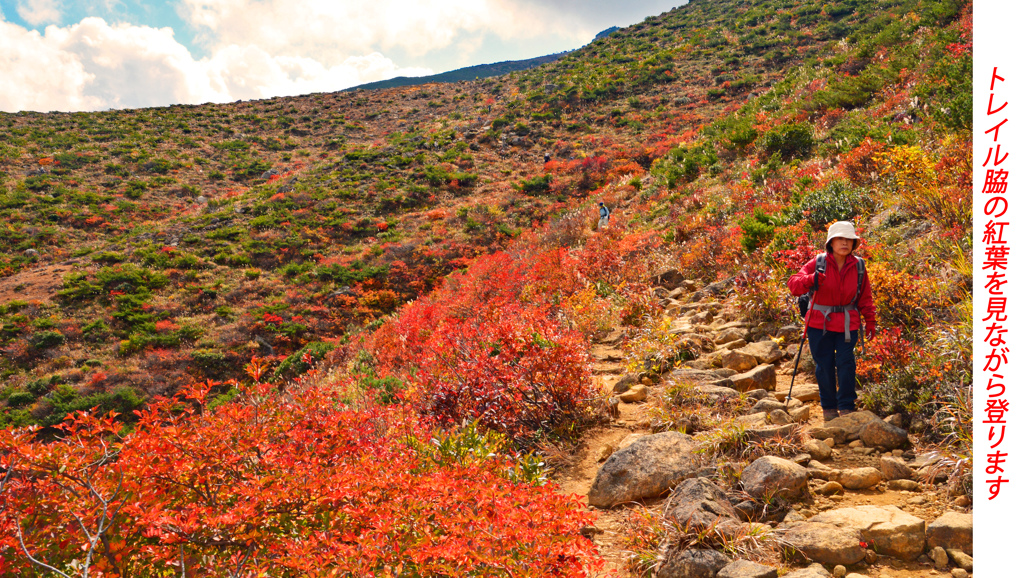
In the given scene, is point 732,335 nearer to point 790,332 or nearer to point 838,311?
point 790,332

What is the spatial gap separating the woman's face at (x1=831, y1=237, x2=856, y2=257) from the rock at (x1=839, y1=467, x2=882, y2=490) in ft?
5.86

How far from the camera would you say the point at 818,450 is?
3.45 meters

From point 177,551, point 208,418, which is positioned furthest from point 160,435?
point 177,551

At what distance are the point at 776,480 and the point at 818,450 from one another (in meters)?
0.72

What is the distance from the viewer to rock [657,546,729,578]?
250 cm

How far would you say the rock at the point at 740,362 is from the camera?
4961 mm

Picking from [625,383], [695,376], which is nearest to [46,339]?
[625,383]

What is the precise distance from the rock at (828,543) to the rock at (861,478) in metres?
0.67

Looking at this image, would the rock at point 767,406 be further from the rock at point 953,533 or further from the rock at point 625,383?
the rock at point 953,533

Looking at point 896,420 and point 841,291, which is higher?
point 841,291

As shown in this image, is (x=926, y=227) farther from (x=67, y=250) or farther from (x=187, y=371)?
(x=67, y=250)

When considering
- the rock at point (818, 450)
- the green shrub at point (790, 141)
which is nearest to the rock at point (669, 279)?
the rock at point (818, 450)

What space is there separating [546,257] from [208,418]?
317 inches

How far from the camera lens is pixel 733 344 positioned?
5.45m
